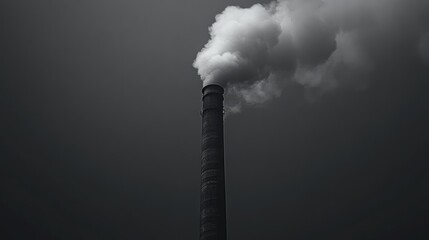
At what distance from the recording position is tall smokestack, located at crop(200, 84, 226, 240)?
60.1 feet

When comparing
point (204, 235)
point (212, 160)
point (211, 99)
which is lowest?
point (204, 235)

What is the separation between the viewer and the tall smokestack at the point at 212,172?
60.1 ft

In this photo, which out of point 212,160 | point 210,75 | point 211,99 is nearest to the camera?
point 212,160

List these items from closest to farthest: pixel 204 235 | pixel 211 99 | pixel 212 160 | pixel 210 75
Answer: pixel 204 235 → pixel 212 160 → pixel 211 99 → pixel 210 75

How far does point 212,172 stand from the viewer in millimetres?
19188

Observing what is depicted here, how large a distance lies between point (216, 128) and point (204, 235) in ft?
14.9

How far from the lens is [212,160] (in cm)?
1942

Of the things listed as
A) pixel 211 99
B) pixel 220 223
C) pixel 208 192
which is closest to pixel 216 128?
pixel 211 99

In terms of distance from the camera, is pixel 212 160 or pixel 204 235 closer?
pixel 204 235

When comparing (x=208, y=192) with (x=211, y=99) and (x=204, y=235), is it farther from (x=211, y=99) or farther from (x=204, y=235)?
(x=211, y=99)

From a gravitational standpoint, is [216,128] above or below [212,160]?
above

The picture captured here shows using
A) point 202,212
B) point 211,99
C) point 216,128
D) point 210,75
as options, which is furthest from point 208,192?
point 210,75

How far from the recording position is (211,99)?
67.9 ft

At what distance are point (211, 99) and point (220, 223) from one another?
5.44 metres
